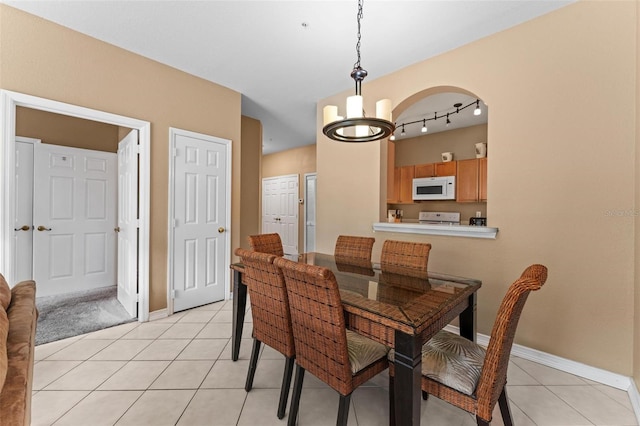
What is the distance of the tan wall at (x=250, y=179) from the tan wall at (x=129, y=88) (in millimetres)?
708

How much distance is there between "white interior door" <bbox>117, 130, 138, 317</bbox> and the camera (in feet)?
9.30

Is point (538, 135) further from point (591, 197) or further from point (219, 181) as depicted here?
point (219, 181)

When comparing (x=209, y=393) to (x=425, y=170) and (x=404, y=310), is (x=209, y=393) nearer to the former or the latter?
(x=404, y=310)

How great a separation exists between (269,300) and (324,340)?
0.45m

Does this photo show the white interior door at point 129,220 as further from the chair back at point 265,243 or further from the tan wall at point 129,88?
the chair back at point 265,243

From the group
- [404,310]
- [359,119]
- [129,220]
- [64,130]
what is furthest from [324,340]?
[64,130]

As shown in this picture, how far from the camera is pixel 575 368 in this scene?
1.99 metres

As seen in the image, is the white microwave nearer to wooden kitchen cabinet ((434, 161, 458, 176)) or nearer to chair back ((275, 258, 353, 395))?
wooden kitchen cabinet ((434, 161, 458, 176))

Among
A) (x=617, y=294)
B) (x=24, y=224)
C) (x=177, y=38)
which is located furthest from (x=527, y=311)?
(x=24, y=224)

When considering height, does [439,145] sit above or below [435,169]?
above

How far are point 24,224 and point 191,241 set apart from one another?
2163 mm

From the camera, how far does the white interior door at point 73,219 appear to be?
3469 mm

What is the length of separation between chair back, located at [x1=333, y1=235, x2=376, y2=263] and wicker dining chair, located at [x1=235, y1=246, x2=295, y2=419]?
38.5 inches

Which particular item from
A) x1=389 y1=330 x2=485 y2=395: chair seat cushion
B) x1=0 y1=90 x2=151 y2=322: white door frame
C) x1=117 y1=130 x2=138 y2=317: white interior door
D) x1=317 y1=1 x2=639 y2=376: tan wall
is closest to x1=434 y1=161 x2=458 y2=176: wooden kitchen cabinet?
x1=317 y1=1 x2=639 y2=376: tan wall
